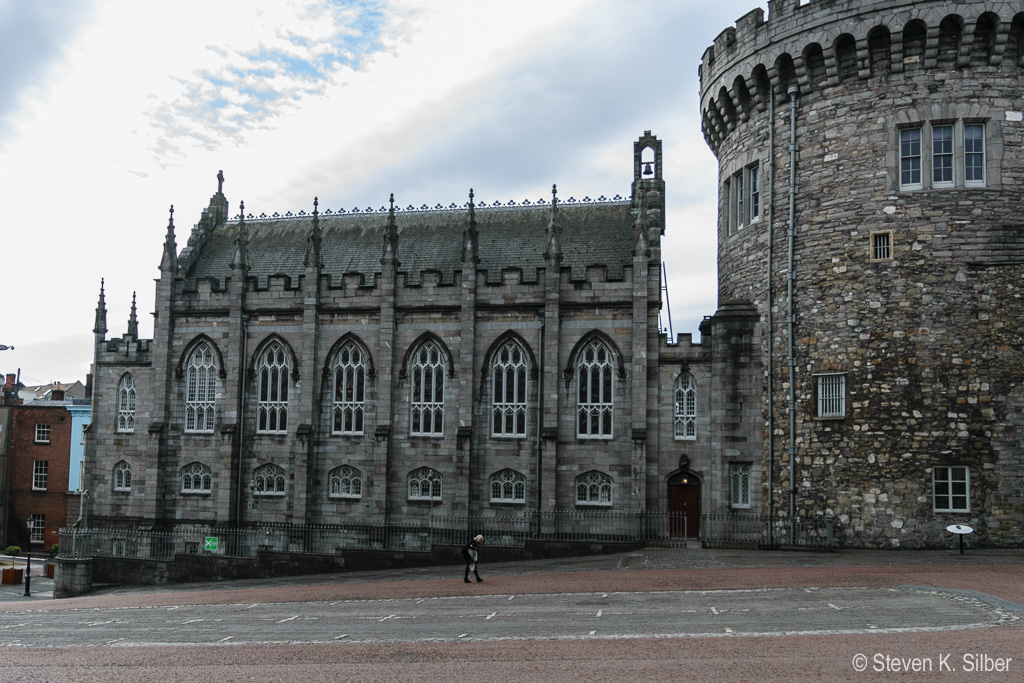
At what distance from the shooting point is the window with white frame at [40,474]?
184ft

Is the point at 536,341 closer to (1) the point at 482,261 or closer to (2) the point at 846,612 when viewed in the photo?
(1) the point at 482,261

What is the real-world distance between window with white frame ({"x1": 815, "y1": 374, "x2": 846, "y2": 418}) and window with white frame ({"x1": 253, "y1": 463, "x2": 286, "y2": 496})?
64.7 feet

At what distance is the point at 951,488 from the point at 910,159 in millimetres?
9832

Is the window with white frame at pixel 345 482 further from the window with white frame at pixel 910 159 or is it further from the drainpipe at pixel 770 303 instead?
the window with white frame at pixel 910 159

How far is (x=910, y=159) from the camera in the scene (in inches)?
1124

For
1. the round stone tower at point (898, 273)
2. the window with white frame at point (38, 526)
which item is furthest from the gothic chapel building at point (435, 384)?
the window with white frame at point (38, 526)

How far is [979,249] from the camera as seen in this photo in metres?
27.5

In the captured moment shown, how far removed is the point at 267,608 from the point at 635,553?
474 inches

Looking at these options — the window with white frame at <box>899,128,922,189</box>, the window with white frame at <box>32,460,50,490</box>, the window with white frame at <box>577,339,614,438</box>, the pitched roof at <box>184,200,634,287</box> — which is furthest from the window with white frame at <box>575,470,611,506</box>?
the window with white frame at <box>32,460,50,490</box>

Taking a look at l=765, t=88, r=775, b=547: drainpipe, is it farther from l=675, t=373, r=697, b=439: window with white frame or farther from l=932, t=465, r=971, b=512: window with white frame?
l=932, t=465, r=971, b=512: window with white frame

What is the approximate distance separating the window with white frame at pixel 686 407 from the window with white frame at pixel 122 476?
21.7m

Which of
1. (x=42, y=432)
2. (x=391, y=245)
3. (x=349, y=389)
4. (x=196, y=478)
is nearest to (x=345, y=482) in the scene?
(x=349, y=389)

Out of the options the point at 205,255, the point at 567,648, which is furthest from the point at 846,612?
the point at 205,255

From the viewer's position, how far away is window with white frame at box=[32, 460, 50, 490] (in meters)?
56.0
